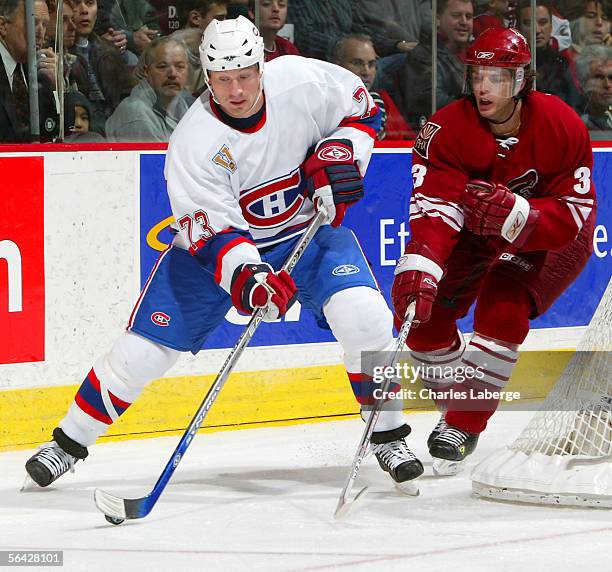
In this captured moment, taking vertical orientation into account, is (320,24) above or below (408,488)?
above

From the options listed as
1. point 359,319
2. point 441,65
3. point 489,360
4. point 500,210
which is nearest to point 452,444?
point 489,360

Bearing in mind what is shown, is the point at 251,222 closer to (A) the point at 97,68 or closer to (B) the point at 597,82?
(A) the point at 97,68

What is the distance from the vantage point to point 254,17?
4.35 m

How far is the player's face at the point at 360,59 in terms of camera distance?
460 centimetres

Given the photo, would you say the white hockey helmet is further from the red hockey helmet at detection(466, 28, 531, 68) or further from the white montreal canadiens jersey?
the red hockey helmet at detection(466, 28, 531, 68)

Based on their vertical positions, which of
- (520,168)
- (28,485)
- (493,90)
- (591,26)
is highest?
(493,90)

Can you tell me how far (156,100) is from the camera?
13.8 ft

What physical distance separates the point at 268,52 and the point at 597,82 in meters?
1.59

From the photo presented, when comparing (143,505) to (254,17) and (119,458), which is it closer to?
(119,458)

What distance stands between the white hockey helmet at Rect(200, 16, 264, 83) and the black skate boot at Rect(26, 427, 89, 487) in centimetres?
95

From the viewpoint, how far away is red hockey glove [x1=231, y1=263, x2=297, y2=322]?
117 inches

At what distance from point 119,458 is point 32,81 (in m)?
1.11

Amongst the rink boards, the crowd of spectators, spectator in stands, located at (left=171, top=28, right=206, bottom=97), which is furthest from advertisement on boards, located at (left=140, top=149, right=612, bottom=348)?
spectator in stands, located at (left=171, top=28, right=206, bottom=97)

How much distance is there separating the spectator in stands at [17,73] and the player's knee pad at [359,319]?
121cm
